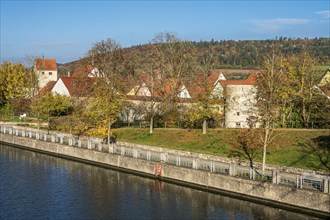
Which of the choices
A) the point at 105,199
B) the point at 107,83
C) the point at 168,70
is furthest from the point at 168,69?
the point at 105,199

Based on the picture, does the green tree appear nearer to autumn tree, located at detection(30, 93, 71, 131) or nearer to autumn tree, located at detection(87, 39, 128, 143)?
autumn tree, located at detection(87, 39, 128, 143)

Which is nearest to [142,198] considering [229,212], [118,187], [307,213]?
[118,187]

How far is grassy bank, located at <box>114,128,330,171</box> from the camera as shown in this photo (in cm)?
3578

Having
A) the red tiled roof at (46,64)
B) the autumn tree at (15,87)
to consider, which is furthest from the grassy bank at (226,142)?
the red tiled roof at (46,64)

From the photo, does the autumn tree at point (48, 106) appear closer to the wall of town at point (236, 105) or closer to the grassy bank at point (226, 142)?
the grassy bank at point (226, 142)

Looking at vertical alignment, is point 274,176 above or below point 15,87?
below

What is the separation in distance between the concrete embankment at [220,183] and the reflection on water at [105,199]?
30.9 inches

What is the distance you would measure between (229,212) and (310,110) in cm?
2434

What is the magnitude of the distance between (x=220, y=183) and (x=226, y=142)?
32.8 feet

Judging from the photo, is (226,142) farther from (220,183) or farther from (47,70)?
(47,70)

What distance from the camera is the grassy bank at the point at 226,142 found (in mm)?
35775

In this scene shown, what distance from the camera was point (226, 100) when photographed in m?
49.1

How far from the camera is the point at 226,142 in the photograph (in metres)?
42.7

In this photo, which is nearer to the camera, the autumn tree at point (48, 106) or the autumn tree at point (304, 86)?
the autumn tree at point (304, 86)
